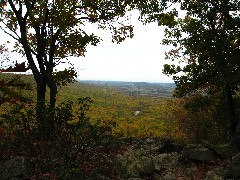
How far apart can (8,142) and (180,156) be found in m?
6.42

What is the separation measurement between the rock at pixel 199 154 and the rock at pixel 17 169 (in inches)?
232

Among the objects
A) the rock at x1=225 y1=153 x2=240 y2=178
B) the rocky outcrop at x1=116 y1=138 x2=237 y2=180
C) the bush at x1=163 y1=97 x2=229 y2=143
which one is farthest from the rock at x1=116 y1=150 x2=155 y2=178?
the bush at x1=163 y1=97 x2=229 y2=143

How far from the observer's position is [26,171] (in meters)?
7.93

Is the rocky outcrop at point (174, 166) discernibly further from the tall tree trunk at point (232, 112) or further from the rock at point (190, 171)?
the tall tree trunk at point (232, 112)

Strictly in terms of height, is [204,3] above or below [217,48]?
above

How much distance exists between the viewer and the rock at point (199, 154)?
10.7 metres

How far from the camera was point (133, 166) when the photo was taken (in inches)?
379

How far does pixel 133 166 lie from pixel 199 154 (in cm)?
282

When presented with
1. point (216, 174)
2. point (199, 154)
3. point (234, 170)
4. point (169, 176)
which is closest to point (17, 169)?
point (169, 176)

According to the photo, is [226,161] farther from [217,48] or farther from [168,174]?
[217,48]

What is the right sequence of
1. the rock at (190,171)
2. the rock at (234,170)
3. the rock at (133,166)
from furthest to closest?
the rock at (190,171) < the rock at (133,166) < the rock at (234,170)

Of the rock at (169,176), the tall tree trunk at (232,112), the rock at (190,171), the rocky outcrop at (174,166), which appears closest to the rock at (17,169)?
the rocky outcrop at (174,166)

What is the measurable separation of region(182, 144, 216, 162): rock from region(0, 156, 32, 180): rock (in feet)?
19.4

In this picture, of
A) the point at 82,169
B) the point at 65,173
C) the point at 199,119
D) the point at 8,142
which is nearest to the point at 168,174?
the point at 82,169
